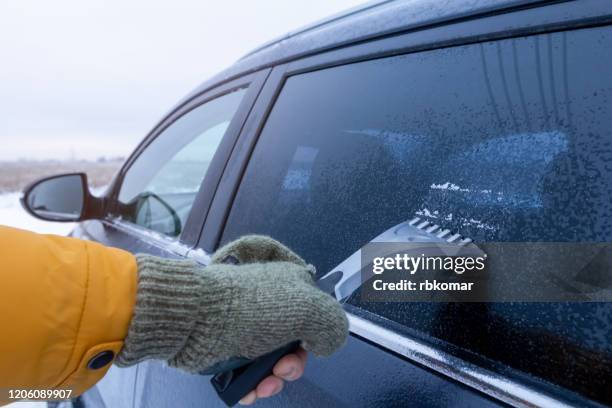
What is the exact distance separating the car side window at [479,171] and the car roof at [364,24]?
0.07 m

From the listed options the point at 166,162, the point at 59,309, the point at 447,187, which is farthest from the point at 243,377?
the point at 166,162

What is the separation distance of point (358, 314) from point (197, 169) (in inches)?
130

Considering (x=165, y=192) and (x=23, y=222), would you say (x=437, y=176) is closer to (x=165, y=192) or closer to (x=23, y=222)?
(x=165, y=192)

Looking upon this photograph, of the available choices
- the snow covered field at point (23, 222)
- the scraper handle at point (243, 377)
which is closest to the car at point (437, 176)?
the scraper handle at point (243, 377)

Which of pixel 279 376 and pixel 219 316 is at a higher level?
pixel 219 316

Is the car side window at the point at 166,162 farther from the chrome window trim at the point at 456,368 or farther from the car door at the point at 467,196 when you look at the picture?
the chrome window trim at the point at 456,368

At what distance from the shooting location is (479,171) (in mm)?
912

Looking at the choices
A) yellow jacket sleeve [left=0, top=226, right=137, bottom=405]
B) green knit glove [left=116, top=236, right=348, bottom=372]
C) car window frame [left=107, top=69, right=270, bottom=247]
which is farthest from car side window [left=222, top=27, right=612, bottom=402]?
yellow jacket sleeve [left=0, top=226, right=137, bottom=405]

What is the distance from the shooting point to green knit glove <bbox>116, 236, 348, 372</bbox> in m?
0.81

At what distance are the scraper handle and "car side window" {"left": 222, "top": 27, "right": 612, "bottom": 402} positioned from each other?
0.85 ft

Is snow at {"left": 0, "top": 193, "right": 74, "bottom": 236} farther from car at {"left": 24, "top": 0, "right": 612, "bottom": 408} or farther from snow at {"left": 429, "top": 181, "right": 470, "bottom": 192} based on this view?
snow at {"left": 429, "top": 181, "right": 470, "bottom": 192}

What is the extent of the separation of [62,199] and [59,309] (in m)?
2.21

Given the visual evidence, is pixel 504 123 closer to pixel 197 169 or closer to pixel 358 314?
pixel 358 314

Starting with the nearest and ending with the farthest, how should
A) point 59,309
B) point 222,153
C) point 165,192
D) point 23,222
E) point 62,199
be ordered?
point 59,309, point 222,153, point 62,199, point 165,192, point 23,222
